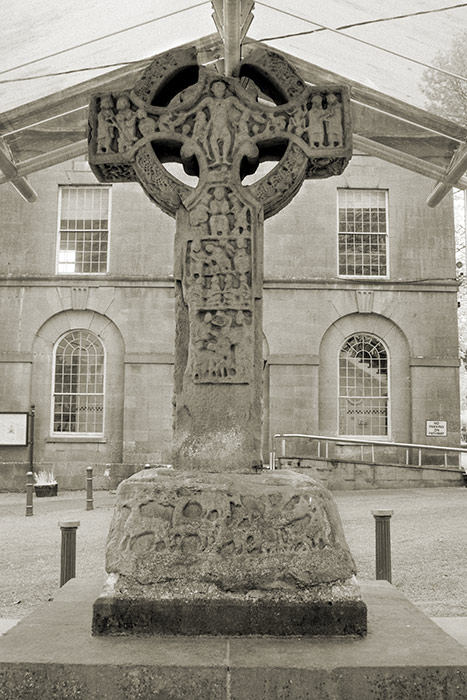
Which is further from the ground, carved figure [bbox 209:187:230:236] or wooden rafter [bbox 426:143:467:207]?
wooden rafter [bbox 426:143:467:207]

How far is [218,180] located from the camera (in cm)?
392

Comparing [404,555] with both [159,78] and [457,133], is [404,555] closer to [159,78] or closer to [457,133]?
[159,78]

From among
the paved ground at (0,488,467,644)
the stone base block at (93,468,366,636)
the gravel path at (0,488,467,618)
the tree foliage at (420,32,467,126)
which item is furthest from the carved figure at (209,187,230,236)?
the tree foliage at (420,32,467,126)

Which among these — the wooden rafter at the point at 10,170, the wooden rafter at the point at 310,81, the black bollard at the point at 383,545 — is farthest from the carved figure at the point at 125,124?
the wooden rafter at the point at 10,170

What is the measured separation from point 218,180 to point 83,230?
17.3m

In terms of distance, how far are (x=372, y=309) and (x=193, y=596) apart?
17.4 m

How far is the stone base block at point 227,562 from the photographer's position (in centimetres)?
302

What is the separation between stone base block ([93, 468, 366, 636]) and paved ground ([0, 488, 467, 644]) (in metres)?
1.42

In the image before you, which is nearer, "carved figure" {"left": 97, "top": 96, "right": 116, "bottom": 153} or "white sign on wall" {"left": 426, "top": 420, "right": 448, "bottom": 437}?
"carved figure" {"left": 97, "top": 96, "right": 116, "bottom": 153}

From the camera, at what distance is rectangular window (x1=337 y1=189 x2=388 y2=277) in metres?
20.4

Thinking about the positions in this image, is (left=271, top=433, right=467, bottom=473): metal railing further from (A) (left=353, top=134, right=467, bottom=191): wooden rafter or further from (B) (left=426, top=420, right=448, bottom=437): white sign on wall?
(A) (left=353, top=134, right=467, bottom=191): wooden rafter

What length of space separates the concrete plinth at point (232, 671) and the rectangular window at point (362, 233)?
59.5 feet

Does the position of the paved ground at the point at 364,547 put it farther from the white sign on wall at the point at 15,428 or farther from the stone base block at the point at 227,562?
the white sign on wall at the point at 15,428

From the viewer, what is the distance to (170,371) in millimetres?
19578
